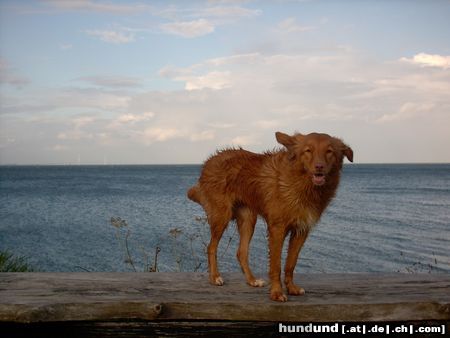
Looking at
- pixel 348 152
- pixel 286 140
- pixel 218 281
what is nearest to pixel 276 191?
pixel 286 140

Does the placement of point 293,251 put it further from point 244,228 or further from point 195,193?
point 195,193

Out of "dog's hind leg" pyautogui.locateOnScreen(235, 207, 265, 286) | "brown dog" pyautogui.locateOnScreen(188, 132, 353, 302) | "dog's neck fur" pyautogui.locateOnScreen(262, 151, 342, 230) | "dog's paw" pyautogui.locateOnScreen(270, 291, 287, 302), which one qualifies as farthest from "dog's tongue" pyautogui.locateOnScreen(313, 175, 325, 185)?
"dog's hind leg" pyautogui.locateOnScreen(235, 207, 265, 286)

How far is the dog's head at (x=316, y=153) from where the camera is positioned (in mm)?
4184

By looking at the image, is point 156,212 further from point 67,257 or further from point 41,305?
point 41,305

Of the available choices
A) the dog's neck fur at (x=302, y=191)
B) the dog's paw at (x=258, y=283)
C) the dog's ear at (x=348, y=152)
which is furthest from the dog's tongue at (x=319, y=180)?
the dog's paw at (x=258, y=283)

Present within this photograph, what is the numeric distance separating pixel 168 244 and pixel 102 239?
4455mm

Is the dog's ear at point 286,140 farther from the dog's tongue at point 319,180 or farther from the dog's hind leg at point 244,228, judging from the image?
the dog's hind leg at point 244,228

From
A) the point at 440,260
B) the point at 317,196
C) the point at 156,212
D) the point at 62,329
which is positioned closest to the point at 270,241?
the point at 317,196

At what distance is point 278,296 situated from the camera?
4.18 meters

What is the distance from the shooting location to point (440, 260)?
18.9m

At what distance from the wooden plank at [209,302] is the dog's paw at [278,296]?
0.18 feet

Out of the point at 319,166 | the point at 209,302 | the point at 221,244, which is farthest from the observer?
the point at 221,244

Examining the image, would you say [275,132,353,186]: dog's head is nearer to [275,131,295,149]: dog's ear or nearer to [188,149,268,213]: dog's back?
[275,131,295,149]: dog's ear

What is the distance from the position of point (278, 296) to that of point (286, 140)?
122 centimetres
